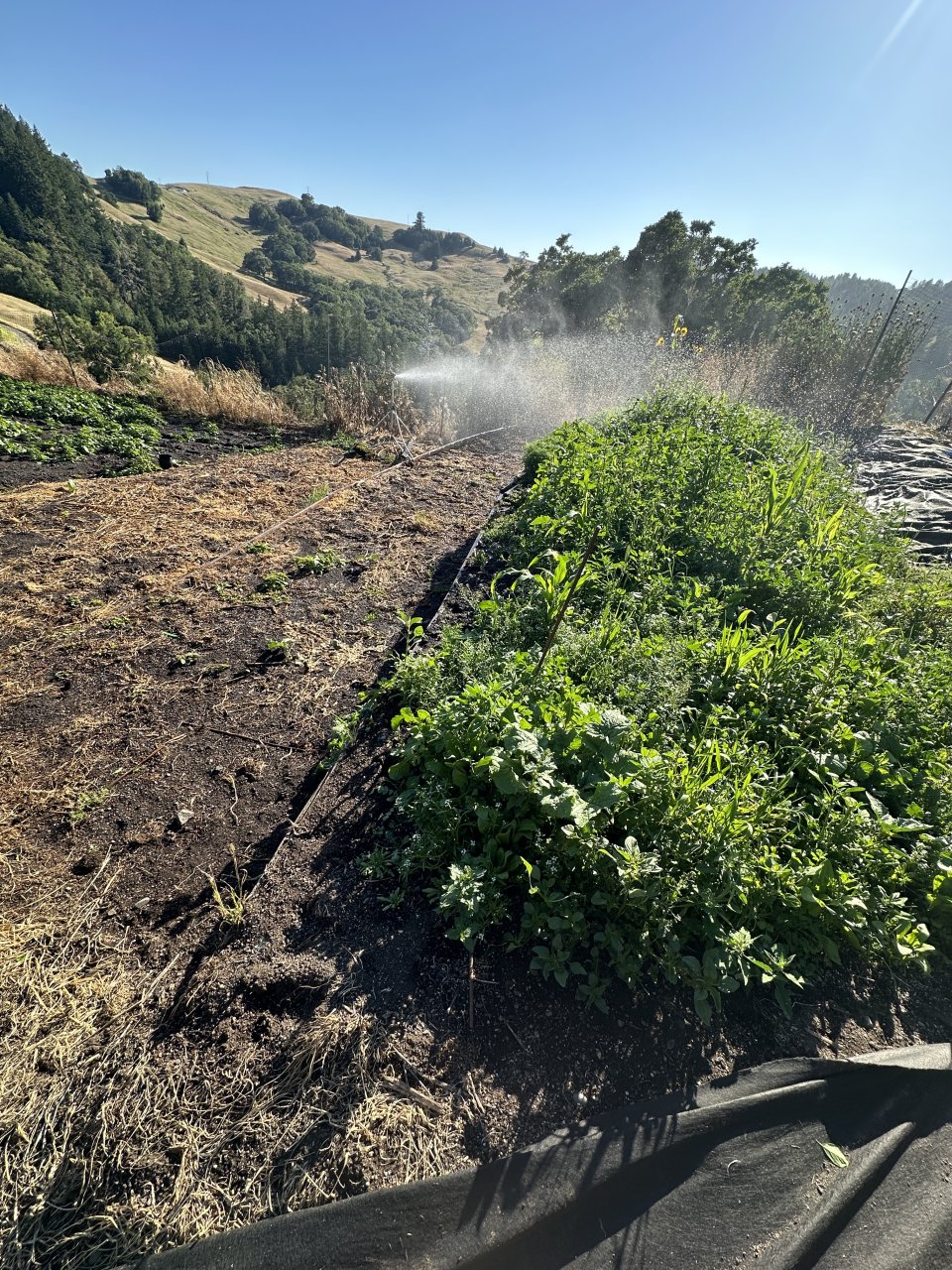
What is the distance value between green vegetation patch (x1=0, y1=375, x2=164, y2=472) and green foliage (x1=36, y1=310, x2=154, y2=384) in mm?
1306

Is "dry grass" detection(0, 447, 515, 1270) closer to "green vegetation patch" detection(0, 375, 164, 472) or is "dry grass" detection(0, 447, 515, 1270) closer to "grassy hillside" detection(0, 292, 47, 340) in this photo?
"green vegetation patch" detection(0, 375, 164, 472)

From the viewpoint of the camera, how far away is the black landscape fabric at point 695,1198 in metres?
1.30

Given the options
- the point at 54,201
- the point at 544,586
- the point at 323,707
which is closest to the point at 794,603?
the point at 544,586

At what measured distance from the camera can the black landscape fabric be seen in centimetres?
130

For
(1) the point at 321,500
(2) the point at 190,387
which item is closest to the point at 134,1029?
(1) the point at 321,500

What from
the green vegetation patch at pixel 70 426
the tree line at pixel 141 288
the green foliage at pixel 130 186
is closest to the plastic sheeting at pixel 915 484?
the green vegetation patch at pixel 70 426

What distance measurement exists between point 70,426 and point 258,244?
11375cm

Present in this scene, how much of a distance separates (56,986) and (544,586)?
9.10 ft

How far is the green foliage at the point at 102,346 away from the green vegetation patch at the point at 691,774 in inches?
407

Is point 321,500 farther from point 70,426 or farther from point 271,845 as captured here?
point 271,845

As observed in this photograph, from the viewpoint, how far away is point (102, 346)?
31.0 feet

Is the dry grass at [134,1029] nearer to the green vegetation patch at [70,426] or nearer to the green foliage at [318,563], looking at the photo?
the green foliage at [318,563]

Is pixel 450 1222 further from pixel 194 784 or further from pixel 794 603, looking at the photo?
pixel 794 603

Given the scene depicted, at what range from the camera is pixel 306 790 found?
2.63 metres
